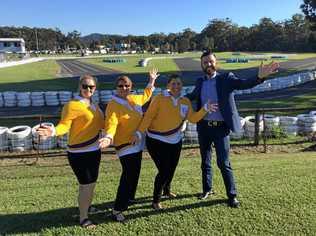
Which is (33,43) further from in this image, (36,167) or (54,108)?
(36,167)

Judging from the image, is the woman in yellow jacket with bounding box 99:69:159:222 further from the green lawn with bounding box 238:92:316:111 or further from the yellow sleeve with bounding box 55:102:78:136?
the green lawn with bounding box 238:92:316:111

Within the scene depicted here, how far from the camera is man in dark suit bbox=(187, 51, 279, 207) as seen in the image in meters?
5.58

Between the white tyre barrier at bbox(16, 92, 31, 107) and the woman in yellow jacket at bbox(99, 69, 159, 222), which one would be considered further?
the white tyre barrier at bbox(16, 92, 31, 107)

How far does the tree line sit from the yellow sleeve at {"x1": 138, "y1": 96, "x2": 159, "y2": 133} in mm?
95493

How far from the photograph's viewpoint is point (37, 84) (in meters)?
35.1

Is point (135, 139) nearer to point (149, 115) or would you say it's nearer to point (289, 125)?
point (149, 115)

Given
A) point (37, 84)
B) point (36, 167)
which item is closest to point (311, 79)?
point (37, 84)

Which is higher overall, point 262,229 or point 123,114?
point 123,114

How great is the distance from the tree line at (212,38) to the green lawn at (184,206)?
93599mm

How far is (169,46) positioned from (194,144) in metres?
151

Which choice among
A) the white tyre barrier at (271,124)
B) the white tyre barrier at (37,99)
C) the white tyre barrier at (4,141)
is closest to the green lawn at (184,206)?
the white tyre barrier at (4,141)

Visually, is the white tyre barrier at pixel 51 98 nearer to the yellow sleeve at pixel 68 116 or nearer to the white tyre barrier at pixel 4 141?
the white tyre barrier at pixel 4 141

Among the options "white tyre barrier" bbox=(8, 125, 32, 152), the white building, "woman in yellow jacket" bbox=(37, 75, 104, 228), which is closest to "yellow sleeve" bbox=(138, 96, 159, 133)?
"woman in yellow jacket" bbox=(37, 75, 104, 228)

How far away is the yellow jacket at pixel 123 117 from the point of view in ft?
16.4
